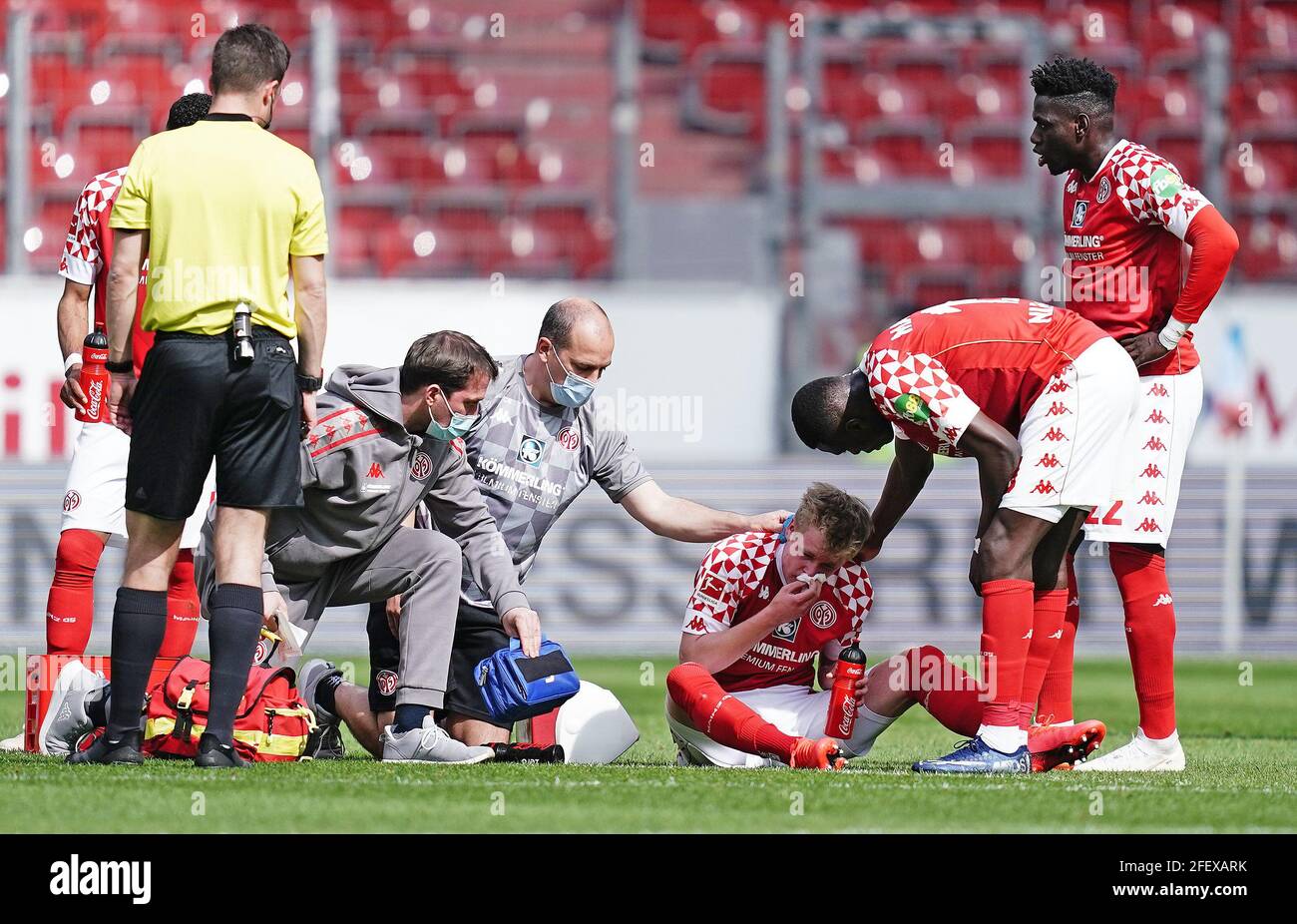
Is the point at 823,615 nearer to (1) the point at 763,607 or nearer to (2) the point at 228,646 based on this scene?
(1) the point at 763,607

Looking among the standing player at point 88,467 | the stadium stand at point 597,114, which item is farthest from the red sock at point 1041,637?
the stadium stand at point 597,114

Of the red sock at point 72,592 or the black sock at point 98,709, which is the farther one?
the red sock at point 72,592

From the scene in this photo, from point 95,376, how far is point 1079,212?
3.18 m

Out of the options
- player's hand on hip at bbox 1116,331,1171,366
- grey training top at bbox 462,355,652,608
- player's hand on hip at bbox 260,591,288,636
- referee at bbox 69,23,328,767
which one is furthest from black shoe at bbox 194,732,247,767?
player's hand on hip at bbox 1116,331,1171,366

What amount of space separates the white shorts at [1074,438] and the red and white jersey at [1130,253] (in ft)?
1.42

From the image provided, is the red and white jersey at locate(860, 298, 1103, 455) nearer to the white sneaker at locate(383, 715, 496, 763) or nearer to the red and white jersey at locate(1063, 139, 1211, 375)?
the red and white jersey at locate(1063, 139, 1211, 375)

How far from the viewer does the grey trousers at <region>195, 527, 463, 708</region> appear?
17.9 feet

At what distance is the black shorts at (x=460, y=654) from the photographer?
584 centimetres

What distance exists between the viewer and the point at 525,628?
5492 millimetres

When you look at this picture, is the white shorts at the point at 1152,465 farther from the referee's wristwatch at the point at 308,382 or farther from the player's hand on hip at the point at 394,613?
the referee's wristwatch at the point at 308,382
